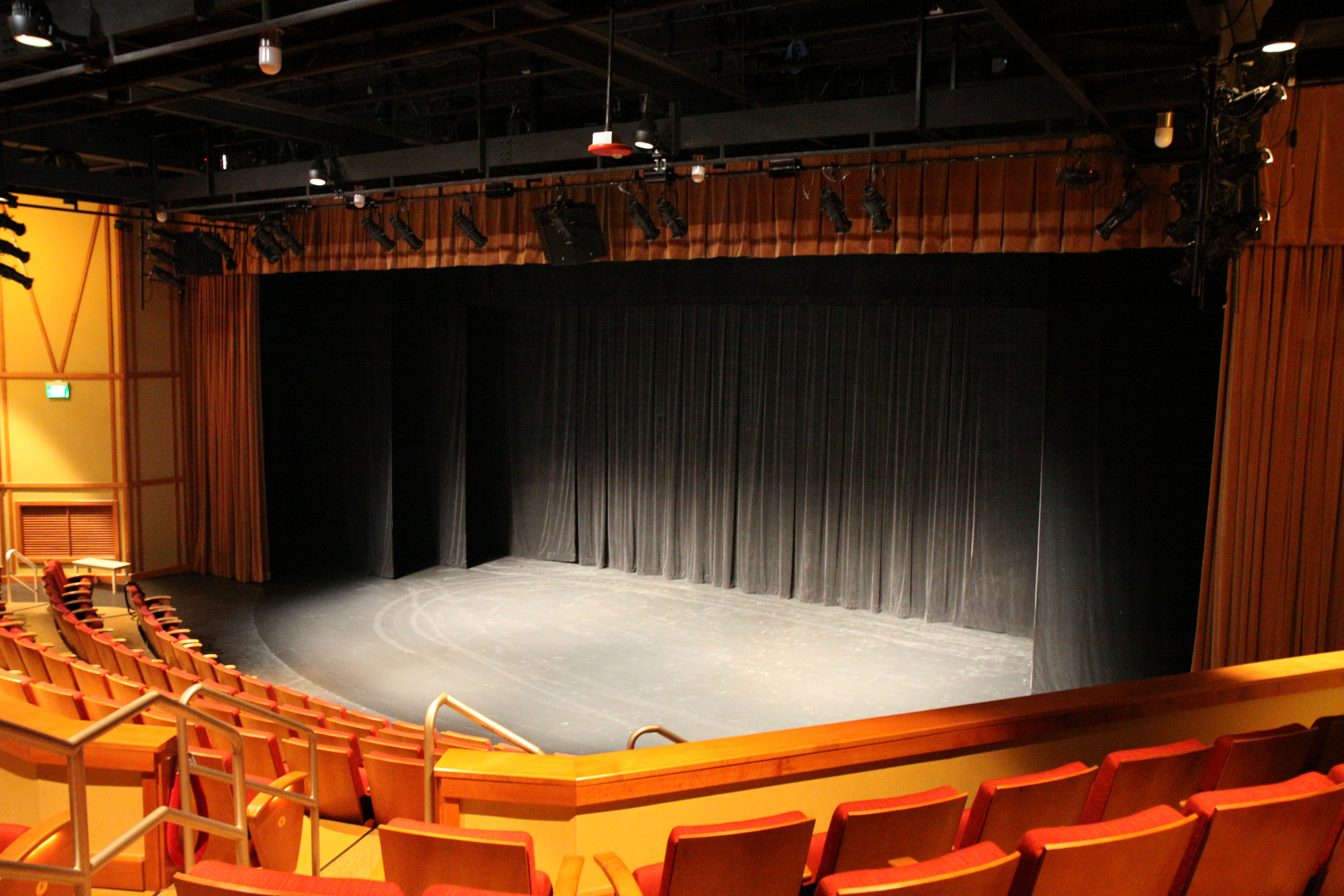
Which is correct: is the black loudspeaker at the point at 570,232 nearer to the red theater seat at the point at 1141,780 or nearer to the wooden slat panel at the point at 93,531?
the wooden slat panel at the point at 93,531

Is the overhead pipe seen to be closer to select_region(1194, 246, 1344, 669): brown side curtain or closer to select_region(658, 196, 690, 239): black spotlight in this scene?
select_region(658, 196, 690, 239): black spotlight

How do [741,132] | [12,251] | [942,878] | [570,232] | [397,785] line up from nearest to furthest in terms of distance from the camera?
[942,878], [397,785], [741,132], [570,232], [12,251]

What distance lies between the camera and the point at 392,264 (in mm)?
10953

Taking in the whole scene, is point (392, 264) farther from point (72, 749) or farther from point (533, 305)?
point (72, 749)

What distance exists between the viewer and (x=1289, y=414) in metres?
6.54

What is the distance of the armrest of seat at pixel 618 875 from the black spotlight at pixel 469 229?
8.10 meters

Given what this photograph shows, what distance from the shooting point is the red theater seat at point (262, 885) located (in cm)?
190

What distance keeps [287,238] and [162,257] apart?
6.57ft

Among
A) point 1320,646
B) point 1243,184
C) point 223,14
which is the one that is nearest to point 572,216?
point 223,14

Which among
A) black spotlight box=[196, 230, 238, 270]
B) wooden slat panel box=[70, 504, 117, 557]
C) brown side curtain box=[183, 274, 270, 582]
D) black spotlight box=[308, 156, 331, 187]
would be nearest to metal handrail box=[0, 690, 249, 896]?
black spotlight box=[308, 156, 331, 187]

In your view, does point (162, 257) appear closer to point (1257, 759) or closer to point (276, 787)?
point (276, 787)

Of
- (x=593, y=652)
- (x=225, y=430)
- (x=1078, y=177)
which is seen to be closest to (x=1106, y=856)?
(x=1078, y=177)

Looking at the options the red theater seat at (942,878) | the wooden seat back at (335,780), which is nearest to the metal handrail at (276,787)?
the wooden seat back at (335,780)

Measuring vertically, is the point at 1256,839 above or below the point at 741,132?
below
